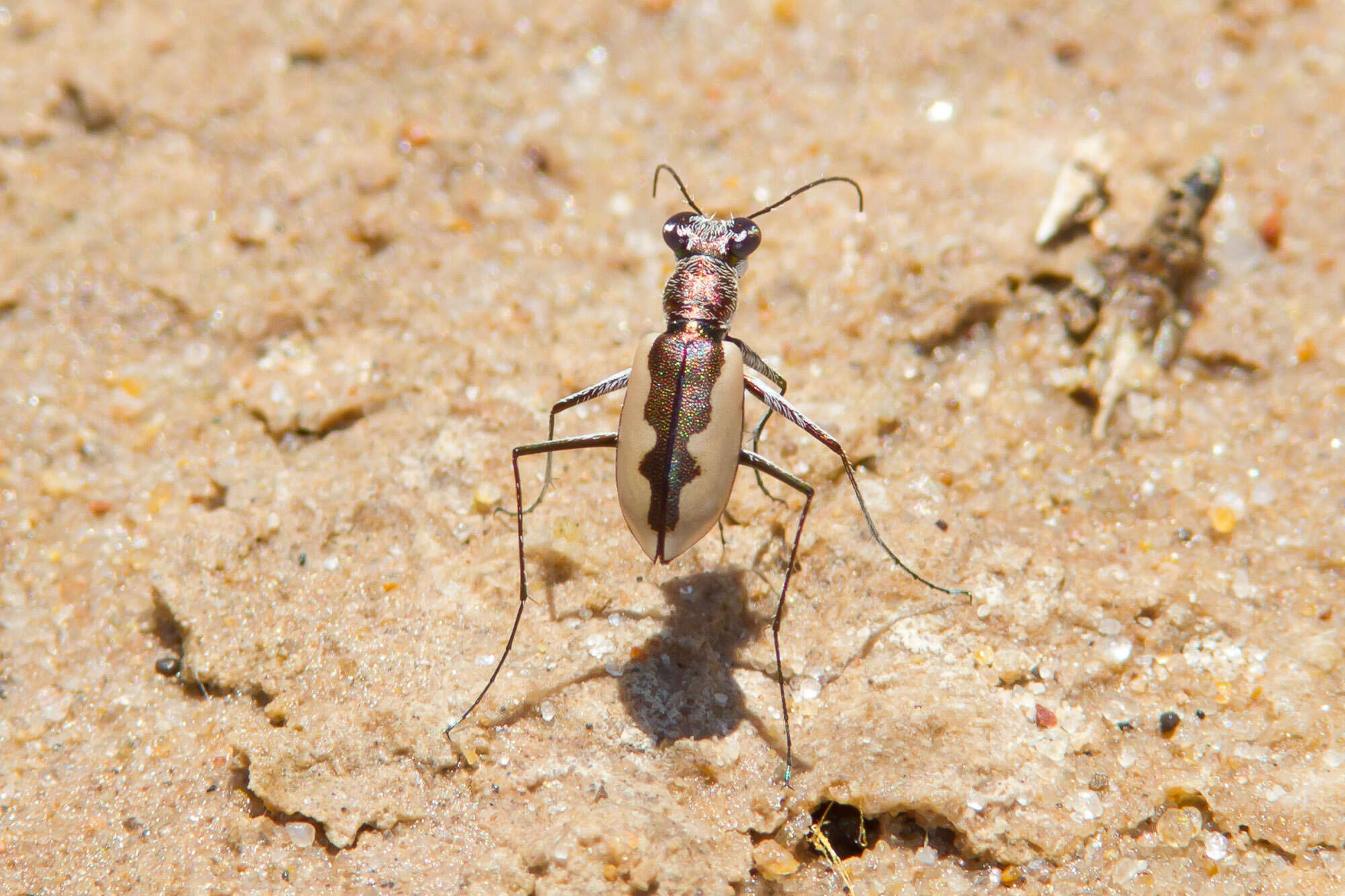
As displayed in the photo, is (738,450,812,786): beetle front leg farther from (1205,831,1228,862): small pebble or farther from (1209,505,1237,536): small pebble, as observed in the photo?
(1209,505,1237,536): small pebble

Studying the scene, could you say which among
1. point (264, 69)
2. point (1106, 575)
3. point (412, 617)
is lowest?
point (412, 617)

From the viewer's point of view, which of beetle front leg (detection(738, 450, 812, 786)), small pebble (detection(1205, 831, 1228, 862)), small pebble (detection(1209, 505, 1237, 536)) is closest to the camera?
small pebble (detection(1205, 831, 1228, 862))

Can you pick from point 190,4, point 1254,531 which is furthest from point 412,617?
point 190,4

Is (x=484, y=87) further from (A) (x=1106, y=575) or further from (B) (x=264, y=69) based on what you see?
(A) (x=1106, y=575)

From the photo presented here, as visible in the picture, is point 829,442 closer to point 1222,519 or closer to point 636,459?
point 636,459

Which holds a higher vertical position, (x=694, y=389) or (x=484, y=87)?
(x=484, y=87)

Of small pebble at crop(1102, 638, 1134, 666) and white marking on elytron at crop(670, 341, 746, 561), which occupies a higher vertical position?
white marking on elytron at crop(670, 341, 746, 561)

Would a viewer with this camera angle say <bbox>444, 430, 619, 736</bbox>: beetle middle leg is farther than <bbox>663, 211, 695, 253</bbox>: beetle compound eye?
No

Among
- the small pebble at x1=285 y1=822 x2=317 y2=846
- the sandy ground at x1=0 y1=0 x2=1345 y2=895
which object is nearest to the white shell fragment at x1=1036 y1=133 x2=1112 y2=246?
the sandy ground at x1=0 y1=0 x2=1345 y2=895
